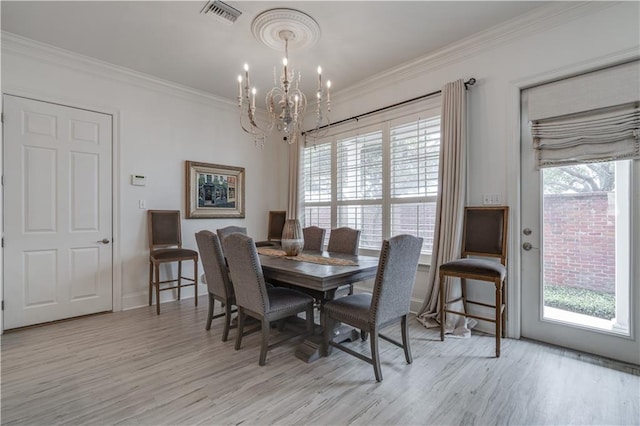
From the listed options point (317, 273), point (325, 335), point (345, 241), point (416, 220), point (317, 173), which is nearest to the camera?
point (317, 273)

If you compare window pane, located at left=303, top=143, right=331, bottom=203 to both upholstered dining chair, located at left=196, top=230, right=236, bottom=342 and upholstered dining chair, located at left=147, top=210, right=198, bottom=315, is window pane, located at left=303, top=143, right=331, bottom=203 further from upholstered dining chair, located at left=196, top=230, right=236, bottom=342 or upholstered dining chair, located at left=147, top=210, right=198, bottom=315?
upholstered dining chair, located at left=196, top=230, right=236, bottom=342

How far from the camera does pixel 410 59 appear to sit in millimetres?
3457

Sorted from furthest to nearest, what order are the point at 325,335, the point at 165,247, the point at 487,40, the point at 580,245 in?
1. the point at 165,247
2. the point at 487,40
3. the point at 580,245
4. the point at 325,335

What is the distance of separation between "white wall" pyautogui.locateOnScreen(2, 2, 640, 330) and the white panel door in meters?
0.21

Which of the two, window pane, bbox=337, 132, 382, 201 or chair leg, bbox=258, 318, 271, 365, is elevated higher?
window pane, bbox=337, 132, 382, 201

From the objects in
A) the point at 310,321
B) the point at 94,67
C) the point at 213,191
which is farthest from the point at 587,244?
the point at 94,67

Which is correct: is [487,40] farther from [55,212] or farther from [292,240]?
[55,212]

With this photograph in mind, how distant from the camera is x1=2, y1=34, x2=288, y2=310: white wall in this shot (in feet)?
10.5

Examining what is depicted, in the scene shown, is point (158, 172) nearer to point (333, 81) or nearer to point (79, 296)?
point (79, 296)

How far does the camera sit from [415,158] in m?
3.58

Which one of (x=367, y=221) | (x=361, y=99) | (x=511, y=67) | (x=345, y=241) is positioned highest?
(x=361, y=99)

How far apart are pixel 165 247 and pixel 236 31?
8.75 feet

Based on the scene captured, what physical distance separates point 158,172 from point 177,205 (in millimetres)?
484

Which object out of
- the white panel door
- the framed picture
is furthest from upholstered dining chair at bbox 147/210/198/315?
the white panel door
